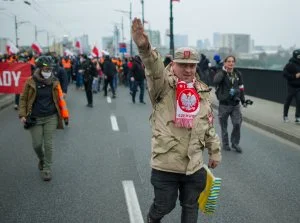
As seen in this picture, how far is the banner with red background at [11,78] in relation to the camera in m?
8.85

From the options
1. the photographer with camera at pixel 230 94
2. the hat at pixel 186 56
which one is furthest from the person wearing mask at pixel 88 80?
the hat at pixel 186 56

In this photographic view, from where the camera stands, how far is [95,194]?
5383 mm

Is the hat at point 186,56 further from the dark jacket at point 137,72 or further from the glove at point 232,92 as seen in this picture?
the dark jacket at point 137,72

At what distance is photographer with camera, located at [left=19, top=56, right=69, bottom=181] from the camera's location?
6.00 m

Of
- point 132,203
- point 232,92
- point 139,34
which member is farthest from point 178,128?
point 232,92

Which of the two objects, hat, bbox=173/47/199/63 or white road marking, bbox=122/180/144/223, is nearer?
hat, bbox=173/47/199/63

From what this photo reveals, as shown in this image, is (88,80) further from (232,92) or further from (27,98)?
(27,98)

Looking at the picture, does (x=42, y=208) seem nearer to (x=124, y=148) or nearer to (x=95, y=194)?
(x=95, y=194)

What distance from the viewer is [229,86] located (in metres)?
7.82

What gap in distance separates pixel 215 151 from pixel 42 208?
2278mm

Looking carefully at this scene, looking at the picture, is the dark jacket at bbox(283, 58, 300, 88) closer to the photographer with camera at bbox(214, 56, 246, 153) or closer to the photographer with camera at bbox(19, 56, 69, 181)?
the photographer with camera at bbox(214, 56, 246, 153)

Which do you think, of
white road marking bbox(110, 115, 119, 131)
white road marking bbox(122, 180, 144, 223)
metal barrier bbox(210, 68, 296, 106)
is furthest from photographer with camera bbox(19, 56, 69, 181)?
metal barrier bbox(210, 68, 296, 106)

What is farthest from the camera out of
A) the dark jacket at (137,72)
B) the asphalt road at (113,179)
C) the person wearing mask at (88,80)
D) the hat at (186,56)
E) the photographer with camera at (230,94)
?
the dark jacket at (137,72)

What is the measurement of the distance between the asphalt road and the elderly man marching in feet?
3.69
